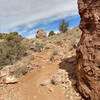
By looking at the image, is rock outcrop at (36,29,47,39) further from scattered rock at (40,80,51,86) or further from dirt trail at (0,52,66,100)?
scattered rock at (40,80,51,86)

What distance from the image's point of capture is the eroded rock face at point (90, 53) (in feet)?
11.6

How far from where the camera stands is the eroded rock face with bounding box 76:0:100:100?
11.6 ft

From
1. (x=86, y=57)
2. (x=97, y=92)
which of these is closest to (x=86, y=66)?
(x=86, y=57)

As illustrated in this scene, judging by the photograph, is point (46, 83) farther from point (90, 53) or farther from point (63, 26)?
point (63, 26)

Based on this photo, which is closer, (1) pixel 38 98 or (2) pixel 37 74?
(1) pixel 38 98

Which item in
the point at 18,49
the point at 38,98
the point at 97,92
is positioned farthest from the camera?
the point at 18,49

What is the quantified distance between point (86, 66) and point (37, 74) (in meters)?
3.04

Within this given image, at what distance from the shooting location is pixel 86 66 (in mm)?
3914

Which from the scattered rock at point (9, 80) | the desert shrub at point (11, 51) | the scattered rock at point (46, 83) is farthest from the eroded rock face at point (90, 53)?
the desert shrub at point (11, 51)

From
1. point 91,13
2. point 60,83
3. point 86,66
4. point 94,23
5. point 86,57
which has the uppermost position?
point 91,13

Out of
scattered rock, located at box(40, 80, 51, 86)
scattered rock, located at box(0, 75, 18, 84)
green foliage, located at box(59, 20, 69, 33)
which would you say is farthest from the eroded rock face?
green foliage, located at box(59, 20, 69, 33)

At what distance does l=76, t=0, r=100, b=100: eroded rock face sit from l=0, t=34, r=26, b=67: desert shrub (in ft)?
18.3

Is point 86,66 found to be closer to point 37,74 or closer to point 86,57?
point 86,57

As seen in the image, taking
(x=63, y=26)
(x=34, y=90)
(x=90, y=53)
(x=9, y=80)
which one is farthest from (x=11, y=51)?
(x=63, y=26)
